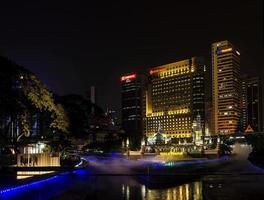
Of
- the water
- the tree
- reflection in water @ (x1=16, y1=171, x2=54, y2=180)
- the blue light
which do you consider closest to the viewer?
the blue light

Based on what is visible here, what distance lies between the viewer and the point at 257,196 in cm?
2405

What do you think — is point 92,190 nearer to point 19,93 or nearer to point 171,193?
point 171,193

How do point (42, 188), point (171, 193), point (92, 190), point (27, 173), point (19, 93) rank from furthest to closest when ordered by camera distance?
point (92, 190), point (171, 193), point (27, 173), point (42, 188), point (19, 93)

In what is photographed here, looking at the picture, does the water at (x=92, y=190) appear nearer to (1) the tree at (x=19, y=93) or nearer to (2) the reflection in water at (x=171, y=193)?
(2) the reflection in water at (x=171, y=193)

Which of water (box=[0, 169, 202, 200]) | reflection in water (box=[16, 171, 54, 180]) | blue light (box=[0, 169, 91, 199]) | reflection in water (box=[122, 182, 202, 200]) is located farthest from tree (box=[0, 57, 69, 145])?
reflection in water (box=[122, 182, 202, 200])

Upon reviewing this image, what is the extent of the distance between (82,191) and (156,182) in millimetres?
8708

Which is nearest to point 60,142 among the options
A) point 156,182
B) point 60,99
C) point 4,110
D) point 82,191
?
point 60,99

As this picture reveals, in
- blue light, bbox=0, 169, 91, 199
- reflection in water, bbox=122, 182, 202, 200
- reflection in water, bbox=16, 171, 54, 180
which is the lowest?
reflection in water, bbox=122, 182, 202, 200

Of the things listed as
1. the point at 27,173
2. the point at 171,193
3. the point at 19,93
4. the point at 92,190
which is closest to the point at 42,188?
the point at 27,173

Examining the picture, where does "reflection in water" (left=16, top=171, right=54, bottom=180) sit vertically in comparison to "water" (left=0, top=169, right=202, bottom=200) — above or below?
above

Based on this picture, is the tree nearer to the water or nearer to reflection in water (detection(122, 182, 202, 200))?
the water

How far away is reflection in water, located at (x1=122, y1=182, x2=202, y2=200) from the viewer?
29.3m

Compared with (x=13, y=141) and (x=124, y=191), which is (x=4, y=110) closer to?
(x=13, y=141)

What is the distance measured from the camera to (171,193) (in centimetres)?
3169
